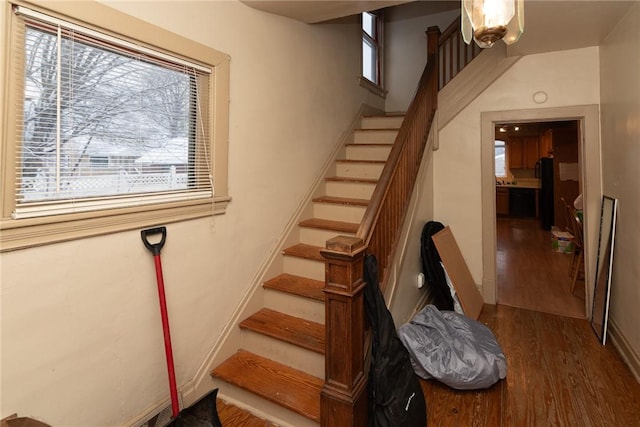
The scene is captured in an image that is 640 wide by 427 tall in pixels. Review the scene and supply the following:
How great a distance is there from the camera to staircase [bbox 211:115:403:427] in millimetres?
1949

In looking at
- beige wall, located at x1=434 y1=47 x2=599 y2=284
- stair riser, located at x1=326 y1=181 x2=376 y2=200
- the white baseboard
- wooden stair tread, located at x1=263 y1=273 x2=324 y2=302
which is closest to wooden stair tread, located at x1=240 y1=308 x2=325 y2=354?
wooden stair tread, located at x1=263 y1=273 x2=324 y2=302

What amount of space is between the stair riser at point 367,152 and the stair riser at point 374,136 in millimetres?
275

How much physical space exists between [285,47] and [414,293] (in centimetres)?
240

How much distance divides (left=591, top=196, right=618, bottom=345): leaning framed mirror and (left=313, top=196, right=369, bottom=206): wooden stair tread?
6.68 ft

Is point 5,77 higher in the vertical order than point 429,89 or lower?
lower

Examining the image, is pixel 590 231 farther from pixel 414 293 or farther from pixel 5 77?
pixel 5 77

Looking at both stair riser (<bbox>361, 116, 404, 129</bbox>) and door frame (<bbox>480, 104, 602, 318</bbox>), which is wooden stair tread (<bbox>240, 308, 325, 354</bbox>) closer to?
door frame (<bbox>480, 104, 602, 318</bbox>)

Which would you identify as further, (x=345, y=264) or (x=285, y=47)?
(x=285, y=47)

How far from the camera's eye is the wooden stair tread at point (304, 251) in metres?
2.62

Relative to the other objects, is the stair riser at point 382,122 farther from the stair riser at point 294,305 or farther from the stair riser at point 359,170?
the stair riser at point 294,305

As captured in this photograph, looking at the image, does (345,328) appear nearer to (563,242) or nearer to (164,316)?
(164,316)

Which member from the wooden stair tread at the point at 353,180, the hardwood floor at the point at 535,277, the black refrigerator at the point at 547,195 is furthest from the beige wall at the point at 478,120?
the black refrigerator at the point at 547,195

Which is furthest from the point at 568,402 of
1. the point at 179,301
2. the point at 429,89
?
the point at 429,89

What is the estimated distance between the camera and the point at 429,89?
3.48 metres
